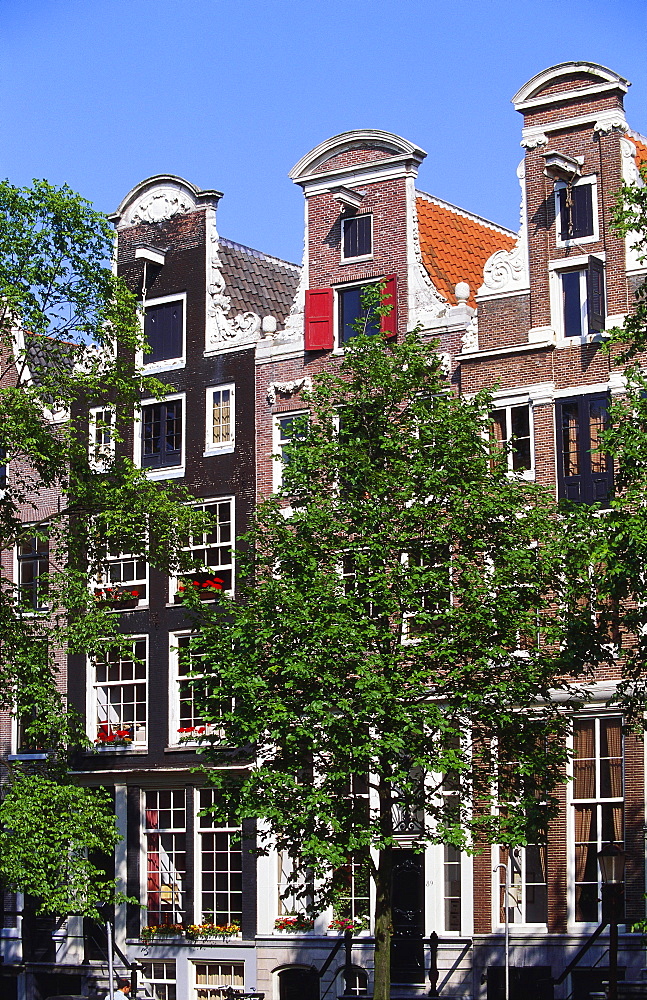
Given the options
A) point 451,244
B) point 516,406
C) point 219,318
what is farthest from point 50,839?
point 451,244

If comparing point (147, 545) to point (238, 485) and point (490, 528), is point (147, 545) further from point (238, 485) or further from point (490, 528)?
point (490, 528)

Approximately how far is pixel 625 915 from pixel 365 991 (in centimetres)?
673

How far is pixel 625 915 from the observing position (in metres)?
33.7

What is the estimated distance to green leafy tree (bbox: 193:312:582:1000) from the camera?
95.9ft

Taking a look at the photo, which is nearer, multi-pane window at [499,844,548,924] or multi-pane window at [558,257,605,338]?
multi-pane window at [499,844,548,924]

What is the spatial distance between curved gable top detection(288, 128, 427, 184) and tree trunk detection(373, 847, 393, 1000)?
16.1 m

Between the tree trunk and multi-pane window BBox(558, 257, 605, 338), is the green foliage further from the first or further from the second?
multi-pane window BBox(558, 257, 605, 338)

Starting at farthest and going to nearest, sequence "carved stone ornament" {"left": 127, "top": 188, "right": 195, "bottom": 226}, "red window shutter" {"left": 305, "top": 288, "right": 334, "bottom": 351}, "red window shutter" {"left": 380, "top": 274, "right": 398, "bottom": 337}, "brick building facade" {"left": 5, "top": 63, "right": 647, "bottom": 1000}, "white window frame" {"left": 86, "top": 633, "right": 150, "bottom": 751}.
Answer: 1. "carved stone ornament" {"left": 127, "top": 188, "right": 195, "bottom": 226}
2. "white window frame" {"left": 86, "top": 633, "right": 150, "bottom": 751}
3. "red window shutter" {"left": 305, "top": 288, "right": 334, "bottom": 351}
4. "red window shutter" {"left": 380, "top": 274, "right": 398, "bottom": 337}
5. "brick building facade" {"left": 5, "top": 63, "right": 647, "bottom": 1000}

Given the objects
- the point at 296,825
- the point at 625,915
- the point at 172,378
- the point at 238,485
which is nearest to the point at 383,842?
the point at 296,825

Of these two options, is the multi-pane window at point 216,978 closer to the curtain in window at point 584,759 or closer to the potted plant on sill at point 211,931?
the potted plant on sill at point 211,931

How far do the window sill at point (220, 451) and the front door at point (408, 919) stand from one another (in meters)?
10.2

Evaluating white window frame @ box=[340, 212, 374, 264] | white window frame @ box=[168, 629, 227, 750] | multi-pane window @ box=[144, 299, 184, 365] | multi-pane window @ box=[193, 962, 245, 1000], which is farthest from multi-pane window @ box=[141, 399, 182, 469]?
multi-pane window @ box=[193, 962, 245, 1000]

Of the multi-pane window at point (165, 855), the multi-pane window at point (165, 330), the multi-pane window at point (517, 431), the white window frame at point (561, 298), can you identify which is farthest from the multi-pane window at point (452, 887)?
the multi-pane window at point (165, 330)

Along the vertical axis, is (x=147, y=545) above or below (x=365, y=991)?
above
